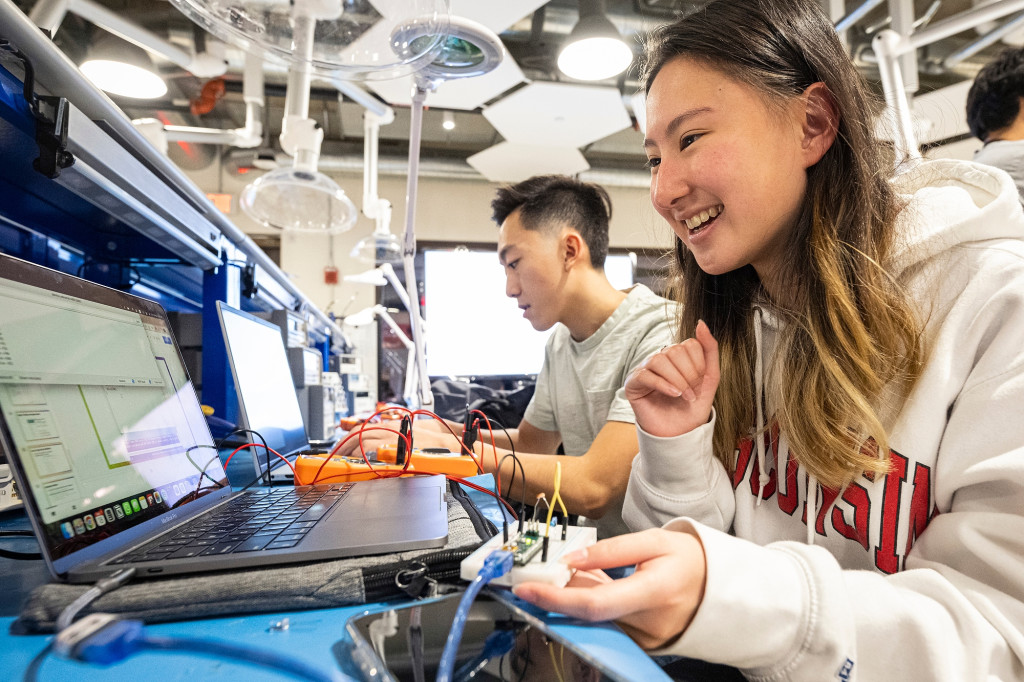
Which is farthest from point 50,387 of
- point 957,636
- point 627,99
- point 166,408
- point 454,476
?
point 627,99

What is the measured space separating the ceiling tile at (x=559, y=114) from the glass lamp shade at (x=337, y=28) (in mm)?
2600

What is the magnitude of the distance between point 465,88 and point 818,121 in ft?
9.62

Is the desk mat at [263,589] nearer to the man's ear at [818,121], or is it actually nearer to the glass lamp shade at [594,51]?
the man's ear at [818,121]

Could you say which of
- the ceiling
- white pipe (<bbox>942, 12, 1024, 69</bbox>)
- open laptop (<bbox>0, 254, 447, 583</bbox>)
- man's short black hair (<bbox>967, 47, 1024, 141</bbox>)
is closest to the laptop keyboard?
open laptop (<bbox>0, 254, 447, 583</bbox>)

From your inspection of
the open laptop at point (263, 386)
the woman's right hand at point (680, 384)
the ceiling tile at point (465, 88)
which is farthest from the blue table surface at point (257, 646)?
the ceiling tile at point (465, 88)

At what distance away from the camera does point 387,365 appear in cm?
484

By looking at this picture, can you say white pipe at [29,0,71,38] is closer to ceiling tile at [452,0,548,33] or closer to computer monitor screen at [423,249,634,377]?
ceiling tile at [452,0,548,33]

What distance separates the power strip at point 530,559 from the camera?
0.38 meters

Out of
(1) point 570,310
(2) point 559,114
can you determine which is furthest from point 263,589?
(2) point 559,114

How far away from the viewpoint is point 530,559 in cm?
40

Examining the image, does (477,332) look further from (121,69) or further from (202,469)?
(121,69)

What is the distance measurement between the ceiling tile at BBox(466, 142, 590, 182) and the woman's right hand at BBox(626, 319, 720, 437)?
3.65m

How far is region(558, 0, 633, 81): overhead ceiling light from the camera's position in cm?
257

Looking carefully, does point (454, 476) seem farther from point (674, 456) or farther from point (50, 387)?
point (50, 387)
